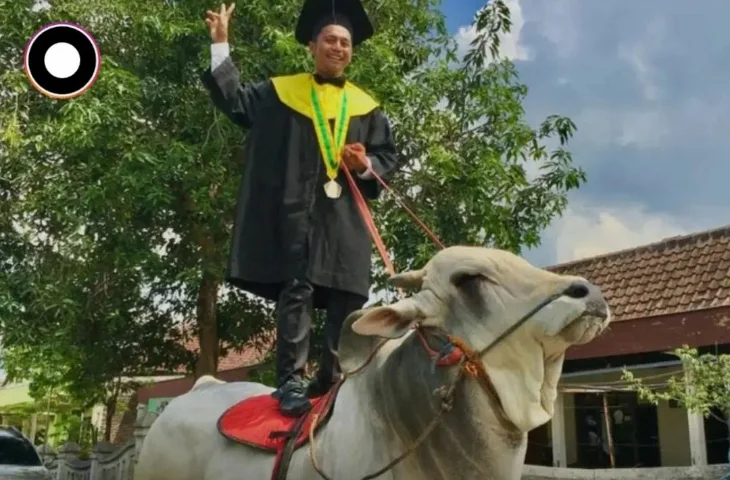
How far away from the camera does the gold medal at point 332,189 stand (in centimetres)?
309

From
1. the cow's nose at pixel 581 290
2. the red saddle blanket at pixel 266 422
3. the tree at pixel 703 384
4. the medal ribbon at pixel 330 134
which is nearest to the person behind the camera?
the cow's nose at pixel 581 290

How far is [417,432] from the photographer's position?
7.43 feet

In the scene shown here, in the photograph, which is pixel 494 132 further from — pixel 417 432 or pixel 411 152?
pixel 417 432

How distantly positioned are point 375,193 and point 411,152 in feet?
A: 20.7

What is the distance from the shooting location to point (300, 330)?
299 cm

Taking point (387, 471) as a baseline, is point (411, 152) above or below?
above

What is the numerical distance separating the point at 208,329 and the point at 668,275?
6323 mm

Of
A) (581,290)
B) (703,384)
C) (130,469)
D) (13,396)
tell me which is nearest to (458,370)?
(581,290)

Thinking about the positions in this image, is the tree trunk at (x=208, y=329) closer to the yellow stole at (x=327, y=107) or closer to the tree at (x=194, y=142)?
the tree at (x=194, y=142)

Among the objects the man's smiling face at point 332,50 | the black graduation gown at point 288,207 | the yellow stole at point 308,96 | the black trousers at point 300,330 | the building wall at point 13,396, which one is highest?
the man's smiling face at point 332,50

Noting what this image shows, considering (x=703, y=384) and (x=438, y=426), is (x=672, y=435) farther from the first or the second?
(x=438, y=426)

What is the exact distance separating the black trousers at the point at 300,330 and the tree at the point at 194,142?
575 centimetres

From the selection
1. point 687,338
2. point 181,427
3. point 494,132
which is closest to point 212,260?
point 494,132
